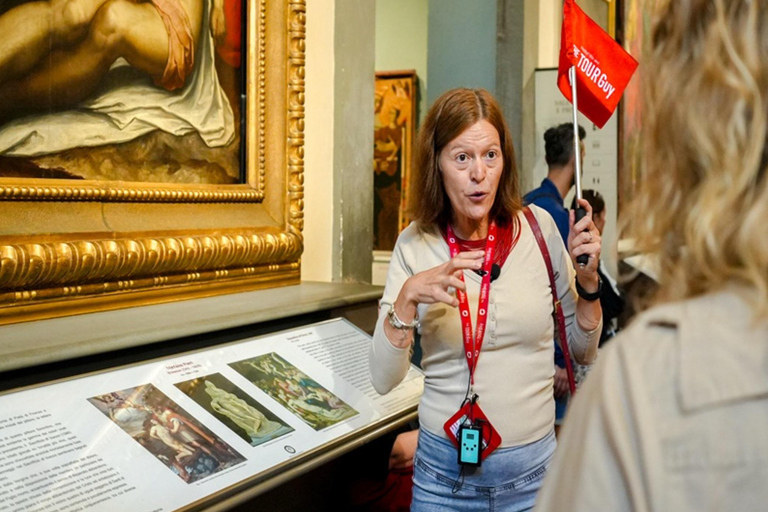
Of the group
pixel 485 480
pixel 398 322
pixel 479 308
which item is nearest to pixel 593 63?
pixel 479 308

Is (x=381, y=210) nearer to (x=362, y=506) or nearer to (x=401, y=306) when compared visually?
(x=362, y=506)

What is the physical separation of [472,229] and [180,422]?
108 cm

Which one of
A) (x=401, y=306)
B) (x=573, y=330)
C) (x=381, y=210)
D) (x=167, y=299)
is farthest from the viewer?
(x=381, y=210)

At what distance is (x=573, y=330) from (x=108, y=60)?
183cm

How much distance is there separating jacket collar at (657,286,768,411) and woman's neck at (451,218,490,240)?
173 centimetres

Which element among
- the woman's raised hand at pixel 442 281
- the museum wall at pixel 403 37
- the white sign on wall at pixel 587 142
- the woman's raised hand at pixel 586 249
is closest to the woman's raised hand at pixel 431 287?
the woman's raised hand at pixel 442 281

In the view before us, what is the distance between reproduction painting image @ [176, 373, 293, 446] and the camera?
2502 millimetres

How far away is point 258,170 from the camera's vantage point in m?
3.69

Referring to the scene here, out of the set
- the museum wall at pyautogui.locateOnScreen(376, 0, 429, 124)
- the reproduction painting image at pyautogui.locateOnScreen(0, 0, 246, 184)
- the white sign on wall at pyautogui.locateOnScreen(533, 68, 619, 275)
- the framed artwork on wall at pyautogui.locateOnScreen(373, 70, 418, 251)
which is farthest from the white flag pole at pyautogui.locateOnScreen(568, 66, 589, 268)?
the museum wall at pyautogui.locateOnScreen(376, 0, 429, 124)

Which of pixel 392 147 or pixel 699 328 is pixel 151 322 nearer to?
pixel 699 328

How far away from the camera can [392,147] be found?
29.7 feet

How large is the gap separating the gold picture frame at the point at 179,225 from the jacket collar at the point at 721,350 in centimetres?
212

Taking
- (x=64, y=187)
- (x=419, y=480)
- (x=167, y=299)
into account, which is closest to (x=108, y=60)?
(x=64, y=187)

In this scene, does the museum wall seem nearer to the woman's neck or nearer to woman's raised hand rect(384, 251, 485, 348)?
the woman's neck
